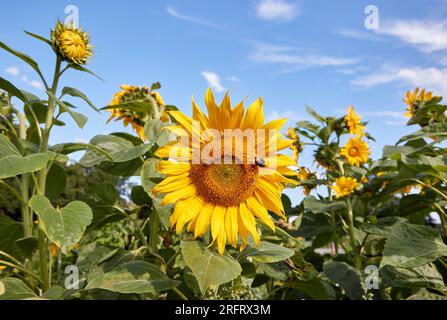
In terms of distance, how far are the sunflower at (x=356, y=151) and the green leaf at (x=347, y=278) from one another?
96 cm

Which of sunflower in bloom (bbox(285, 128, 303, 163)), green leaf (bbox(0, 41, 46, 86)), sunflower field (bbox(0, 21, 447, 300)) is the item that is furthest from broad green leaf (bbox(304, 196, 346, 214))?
green leaf (bbox(0, 41, 46, 86))

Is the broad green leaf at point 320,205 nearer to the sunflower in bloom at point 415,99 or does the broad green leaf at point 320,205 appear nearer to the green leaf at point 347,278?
the green leaf at point 347,278

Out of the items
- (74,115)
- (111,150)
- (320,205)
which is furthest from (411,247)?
(74,115)

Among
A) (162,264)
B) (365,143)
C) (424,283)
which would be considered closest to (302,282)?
(424,283)

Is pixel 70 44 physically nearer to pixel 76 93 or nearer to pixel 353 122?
pixel 76 93

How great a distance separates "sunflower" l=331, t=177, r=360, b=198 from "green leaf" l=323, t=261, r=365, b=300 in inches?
17.2

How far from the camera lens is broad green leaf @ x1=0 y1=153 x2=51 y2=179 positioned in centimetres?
142

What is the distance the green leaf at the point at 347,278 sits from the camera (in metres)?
2.14

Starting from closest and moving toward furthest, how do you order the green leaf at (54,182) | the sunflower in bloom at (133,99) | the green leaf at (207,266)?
the green leaf at (207,266) → the green leaf at (54,182) → the sunflower in bloom at (133,99)

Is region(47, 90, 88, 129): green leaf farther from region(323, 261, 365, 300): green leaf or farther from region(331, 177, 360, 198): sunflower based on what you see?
region(331, 177, 360, 198): sunflower

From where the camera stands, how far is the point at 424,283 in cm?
196

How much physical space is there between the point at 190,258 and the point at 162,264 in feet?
1.39

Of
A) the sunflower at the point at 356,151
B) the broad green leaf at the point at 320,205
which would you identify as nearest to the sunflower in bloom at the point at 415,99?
the sunflower at the point at 356,151
